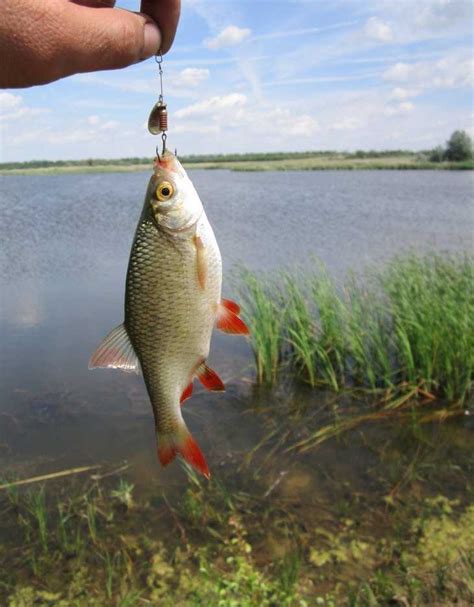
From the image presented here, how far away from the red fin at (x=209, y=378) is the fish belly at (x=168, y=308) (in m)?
0.03

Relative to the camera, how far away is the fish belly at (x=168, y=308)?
1.91m

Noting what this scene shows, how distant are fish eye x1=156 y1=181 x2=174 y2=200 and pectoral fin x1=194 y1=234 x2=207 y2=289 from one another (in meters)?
0.16

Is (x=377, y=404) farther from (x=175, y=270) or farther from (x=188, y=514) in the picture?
(x=175, y=270)

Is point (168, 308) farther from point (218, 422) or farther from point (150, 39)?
point (218, 422)

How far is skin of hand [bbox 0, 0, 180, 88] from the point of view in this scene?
1.49 metres

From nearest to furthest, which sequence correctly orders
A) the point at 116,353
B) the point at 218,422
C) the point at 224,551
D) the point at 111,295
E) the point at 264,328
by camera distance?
the point at 116,353, the point at 224,551, the point at 218,422, the point at 264,328, the point at 111,295

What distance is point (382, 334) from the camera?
759cm

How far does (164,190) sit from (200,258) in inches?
9.8

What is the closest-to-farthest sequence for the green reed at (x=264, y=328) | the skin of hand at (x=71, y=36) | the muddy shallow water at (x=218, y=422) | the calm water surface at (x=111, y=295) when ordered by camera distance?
the skin of hand at (x=71, y=36), the muddy shallow water at (x=218, y=422), the calm water surface at (x=111, y=295), the green reed at (x=264, y=328)

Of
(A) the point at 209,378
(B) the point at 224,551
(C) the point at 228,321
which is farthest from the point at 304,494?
(C) the point at 228,321

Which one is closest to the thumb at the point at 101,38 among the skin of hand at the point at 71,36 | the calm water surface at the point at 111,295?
the skin of hand at the point at 71,36

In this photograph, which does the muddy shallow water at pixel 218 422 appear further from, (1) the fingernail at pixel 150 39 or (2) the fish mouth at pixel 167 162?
(1) the fingernail at pixel 150 39

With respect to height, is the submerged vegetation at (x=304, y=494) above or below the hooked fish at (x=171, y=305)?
below

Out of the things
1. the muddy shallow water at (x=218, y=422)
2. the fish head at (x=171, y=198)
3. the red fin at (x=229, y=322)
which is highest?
the fish head at (x=171, y=198)
